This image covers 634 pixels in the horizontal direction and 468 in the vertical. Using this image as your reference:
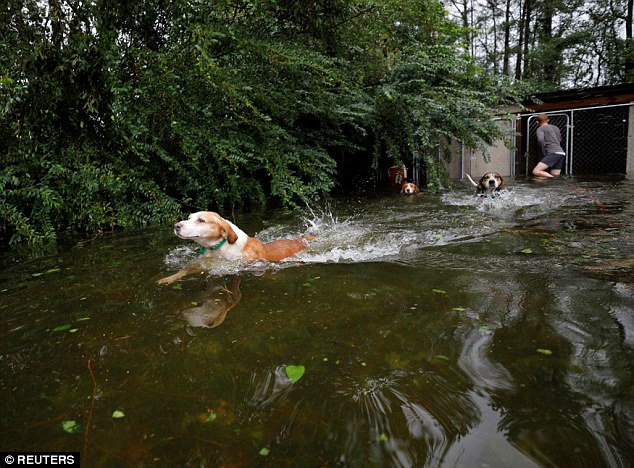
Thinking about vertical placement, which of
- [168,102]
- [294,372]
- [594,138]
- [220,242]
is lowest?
[294,372]

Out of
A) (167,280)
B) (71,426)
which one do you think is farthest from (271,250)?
(71,426)

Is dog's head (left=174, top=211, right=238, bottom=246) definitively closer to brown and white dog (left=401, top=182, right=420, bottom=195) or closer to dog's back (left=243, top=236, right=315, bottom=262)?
dog's back (left=243, top=236, right=315, bottom=262)

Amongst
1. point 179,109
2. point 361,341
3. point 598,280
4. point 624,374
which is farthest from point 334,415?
point 179,109

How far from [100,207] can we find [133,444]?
544 cm

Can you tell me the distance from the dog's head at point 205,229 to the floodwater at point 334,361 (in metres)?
0.33

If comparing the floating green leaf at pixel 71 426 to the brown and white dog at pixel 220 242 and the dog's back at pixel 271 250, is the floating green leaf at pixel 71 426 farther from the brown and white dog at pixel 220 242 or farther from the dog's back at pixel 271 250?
the dog's back at pixel 271 250

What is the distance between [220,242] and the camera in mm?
4480

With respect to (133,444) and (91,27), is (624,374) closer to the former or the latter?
(133,444)

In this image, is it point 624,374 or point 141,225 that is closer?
Answer: point 624,374

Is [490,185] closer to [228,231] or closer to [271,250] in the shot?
[271,250]

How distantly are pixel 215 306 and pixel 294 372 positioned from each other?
4.13 feet

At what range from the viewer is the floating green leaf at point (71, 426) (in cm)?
170

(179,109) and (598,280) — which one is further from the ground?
(179,109)

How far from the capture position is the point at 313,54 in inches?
301
